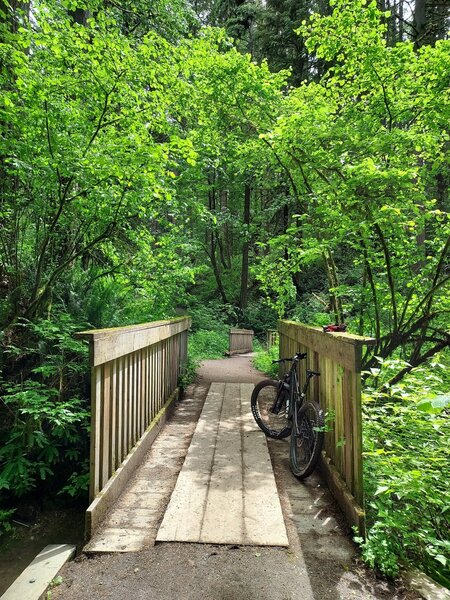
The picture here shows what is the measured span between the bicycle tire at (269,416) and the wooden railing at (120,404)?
3.91ft

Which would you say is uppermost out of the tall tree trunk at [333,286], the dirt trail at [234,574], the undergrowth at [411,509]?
the tall tree trunk at [333,286]

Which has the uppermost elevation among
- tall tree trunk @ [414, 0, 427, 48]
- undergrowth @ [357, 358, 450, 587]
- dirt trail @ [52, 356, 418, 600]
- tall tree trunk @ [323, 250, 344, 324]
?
tall tree trunk @ [414, 0, 427, 48]

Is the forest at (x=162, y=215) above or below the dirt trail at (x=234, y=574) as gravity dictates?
above

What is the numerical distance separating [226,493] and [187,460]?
773mm

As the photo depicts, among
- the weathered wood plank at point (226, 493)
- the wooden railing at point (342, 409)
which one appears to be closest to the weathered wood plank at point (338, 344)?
the wooden railing at point (342, 409)

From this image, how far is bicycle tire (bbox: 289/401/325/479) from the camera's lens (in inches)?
125

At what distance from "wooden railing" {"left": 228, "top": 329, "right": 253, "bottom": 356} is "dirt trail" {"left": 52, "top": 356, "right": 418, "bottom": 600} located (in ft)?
39.7

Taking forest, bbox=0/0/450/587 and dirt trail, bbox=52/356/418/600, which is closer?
dirt trail, bbox=52/356/418/600

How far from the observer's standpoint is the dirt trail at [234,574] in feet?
6.44

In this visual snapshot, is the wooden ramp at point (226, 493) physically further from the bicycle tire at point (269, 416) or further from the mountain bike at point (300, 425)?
the mountain bike at point (300, 425)

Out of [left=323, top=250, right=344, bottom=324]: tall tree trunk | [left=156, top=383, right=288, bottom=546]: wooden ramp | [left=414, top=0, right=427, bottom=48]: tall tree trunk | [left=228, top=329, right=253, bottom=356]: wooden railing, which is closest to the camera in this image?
[left=156, top=383, right=288, bottom=546]: wooden ramp

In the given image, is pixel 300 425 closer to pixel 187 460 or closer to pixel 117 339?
pixel 187 460

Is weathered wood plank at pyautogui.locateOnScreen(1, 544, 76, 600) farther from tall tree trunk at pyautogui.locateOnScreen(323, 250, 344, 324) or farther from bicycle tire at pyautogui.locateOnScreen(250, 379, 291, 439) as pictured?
tall tree trunk at pyautogui.locateOnScreen(323, 250, 344, 324)

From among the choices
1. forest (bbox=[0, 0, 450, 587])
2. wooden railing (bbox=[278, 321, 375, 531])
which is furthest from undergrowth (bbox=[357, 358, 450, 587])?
wooden railing (bbox=[278, 321, 375, 531])
